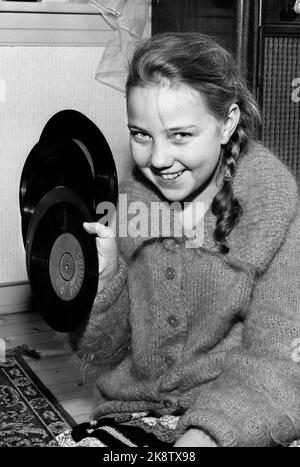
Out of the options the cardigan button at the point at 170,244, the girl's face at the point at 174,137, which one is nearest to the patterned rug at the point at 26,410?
the cardigan button at the point at 170,244

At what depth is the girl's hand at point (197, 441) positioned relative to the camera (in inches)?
37.4

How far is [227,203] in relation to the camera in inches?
44.2

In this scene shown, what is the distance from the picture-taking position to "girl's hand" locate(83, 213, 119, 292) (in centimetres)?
113

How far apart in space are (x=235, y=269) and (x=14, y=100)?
4.06ft

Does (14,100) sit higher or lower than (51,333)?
higher

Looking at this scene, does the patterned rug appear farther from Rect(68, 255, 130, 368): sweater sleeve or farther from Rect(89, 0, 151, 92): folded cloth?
Rect(89, 0, 151, 92): folded cloth

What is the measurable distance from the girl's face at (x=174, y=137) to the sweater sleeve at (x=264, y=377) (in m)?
0.16

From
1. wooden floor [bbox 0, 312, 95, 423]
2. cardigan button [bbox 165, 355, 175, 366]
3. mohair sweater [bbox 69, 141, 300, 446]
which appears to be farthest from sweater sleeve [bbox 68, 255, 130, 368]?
wooden floor [bbox 0, 312, 95, 423]

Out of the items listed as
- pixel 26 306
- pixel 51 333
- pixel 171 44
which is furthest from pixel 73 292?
pixel 26 306

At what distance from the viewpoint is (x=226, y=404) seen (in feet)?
3.20

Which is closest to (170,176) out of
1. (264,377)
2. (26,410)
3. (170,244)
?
(170,244)

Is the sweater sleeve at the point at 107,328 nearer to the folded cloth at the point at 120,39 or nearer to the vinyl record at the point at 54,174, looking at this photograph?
the vinyl record at the point at 54,174

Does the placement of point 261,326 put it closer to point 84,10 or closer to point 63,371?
point 63,371

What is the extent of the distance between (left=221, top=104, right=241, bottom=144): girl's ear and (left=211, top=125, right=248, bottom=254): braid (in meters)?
0.02
